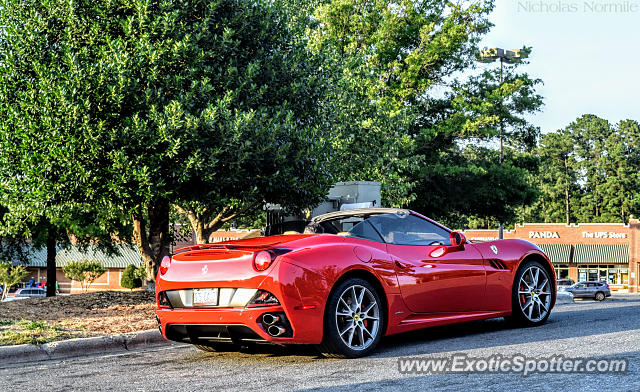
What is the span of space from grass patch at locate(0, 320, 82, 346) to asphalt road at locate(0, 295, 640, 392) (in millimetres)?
679

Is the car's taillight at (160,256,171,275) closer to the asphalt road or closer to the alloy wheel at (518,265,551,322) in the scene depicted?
the asphalt road

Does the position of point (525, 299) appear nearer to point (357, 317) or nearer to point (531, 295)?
point (531, 295)

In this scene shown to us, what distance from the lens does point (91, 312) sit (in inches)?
429

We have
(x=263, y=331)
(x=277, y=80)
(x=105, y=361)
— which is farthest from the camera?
(x=277, y=80)

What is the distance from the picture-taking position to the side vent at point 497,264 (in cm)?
773

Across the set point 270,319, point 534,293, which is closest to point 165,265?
point 270,319

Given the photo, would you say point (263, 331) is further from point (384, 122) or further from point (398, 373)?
point (384, 122)

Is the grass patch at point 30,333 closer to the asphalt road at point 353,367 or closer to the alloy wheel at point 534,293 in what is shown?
the asphalt road at point 353,367

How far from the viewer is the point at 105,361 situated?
691 centimetres

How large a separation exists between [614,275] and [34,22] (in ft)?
204

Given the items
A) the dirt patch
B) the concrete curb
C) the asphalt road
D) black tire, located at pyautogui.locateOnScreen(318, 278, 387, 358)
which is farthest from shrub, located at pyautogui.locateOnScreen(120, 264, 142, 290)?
black tire, located at pyautogui.locateOnScreen(318, 278, 387, 358)

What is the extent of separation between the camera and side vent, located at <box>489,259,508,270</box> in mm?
7727

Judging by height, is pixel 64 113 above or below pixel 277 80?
below

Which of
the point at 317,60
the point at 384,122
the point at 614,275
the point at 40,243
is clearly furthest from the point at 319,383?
the point at 614,275
